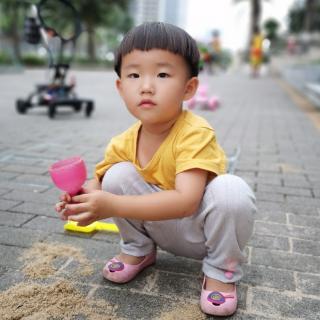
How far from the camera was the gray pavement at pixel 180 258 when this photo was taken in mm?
1659

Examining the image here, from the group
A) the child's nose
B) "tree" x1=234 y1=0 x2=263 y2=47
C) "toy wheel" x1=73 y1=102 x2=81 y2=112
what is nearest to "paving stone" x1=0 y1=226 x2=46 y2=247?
the child's nose

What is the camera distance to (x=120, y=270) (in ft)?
5.80

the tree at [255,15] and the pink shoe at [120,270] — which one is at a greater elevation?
the tree at [255,15]

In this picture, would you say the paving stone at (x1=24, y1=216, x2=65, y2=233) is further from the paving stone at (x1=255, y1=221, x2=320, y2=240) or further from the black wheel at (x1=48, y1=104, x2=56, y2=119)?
the black wheel at (x1=48, y1=104, x2=56, y2=119)

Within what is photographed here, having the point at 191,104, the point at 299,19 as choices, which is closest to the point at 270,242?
the point at 191,104

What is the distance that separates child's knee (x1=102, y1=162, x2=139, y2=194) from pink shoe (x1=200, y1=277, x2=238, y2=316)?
1.64ft

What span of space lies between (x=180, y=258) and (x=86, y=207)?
2.46 ft

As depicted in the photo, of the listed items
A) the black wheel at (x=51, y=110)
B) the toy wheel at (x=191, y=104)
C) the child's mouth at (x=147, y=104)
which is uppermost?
the child's mouth at (x=147, y=104)

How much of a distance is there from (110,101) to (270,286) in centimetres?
730

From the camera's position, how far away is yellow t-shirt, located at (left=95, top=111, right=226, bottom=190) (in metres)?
1.53

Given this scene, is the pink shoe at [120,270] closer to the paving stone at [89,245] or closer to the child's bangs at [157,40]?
the paving stone at [89,245]

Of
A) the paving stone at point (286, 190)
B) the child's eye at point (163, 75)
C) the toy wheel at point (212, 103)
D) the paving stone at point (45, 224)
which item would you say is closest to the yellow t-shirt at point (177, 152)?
the child's eye at point (163, 75)

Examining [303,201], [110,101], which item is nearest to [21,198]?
[303,201]

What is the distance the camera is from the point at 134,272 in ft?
5.91
